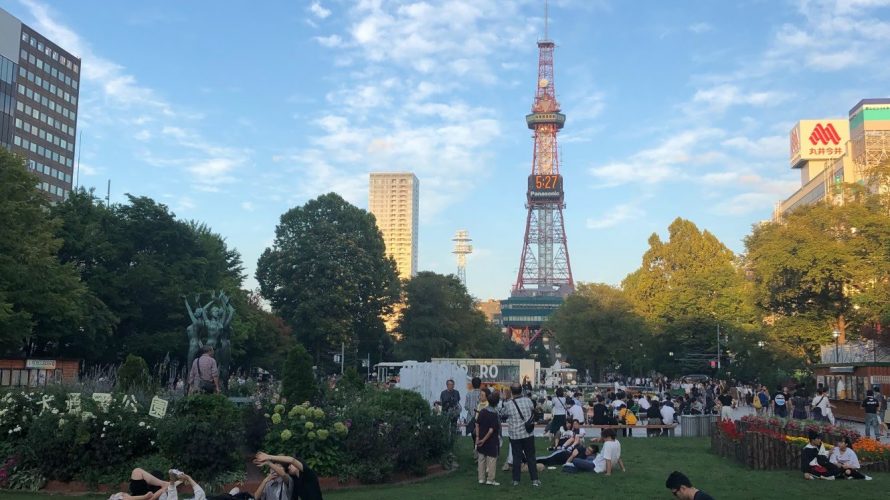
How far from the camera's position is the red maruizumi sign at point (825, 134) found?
97188 millimetres

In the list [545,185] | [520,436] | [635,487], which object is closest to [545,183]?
[545,185]

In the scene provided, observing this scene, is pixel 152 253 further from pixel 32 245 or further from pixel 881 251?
pixel 881 251

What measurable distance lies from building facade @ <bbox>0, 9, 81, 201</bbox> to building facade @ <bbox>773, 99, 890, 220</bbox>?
264ft

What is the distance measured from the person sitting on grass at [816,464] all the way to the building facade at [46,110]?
87.0 meters

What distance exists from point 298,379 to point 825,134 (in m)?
96.1

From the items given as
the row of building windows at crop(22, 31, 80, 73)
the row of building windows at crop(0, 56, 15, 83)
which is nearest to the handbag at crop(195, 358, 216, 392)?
the row of building windows at crop(0, 56, 15, 83)

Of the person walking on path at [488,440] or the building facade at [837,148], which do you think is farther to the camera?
the building facade at [837,148]

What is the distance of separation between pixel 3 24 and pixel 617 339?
210 ft

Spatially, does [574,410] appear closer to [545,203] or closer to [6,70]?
[6,70]

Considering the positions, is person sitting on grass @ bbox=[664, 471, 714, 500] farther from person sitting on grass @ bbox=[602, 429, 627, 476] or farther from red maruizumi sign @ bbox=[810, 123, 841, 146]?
red maruizumi sign @ bbox=[810, 123, 841, 146]

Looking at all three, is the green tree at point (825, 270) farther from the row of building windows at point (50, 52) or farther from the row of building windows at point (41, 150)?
the row of building windows at point (50, 52)

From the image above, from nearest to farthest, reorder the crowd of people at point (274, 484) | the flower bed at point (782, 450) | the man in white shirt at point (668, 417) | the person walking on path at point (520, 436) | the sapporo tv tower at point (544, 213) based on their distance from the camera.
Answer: the crowd of people at point (274, 484) < the person walking on path at point (520, 436) < the flower bed at point (782, 450) < the man in white shirt at point (668, 417) < the sapporo tv tower at point (544, 213)

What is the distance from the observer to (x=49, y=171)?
9562 centimetres

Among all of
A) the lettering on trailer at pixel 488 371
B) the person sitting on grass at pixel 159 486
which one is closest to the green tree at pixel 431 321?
the lettering on trailer at pixel 488 371
